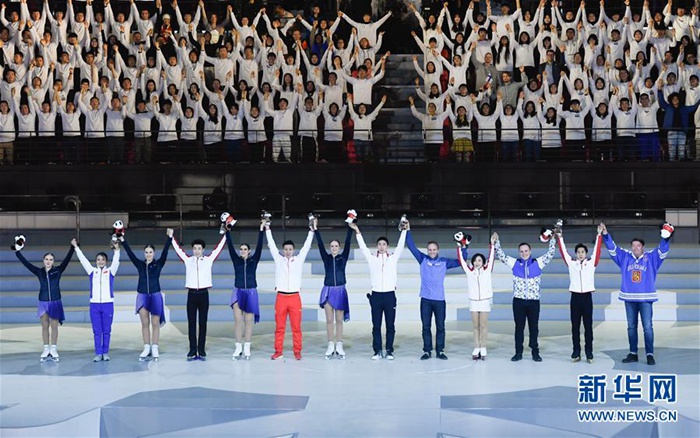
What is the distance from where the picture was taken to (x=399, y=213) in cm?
2230

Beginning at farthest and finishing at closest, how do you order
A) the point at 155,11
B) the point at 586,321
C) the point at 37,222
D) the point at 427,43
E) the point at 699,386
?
the point at 155,11
the point at 427,43
the point at 37,222
the point at 586,321
the point at 699,386

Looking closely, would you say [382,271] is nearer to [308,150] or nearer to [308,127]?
[308,127]

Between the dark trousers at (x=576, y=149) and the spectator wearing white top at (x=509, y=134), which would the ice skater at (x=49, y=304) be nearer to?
the spectator wearing white top at (x=509, y=134)

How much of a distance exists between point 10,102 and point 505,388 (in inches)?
513

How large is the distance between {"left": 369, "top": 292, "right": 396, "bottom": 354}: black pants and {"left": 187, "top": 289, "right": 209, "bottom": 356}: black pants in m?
2.33

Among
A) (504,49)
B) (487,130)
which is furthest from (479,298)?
(504,49)

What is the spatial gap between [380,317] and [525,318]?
6.53 feet

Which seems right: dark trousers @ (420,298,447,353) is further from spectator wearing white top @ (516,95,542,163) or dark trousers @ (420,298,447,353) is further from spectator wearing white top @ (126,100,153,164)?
spectator wearing white top @ (126,100,153,164)

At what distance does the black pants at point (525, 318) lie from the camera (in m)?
15.6

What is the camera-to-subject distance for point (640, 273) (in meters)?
15.4

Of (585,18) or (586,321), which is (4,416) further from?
(585,18)

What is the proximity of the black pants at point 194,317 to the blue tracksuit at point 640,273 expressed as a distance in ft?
18.3

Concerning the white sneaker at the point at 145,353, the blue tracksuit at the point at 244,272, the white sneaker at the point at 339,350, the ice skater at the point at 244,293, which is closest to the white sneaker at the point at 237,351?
the ice skater at the point at 244,293

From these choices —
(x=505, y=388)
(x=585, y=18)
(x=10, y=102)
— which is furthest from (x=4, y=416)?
(x=585, y=18)
